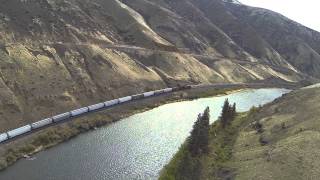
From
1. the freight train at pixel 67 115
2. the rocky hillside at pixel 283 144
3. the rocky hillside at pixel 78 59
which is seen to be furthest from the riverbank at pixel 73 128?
the rocky hillside at pixel 283 144

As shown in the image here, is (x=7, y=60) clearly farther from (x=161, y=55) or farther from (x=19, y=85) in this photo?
(x=161, y=55)

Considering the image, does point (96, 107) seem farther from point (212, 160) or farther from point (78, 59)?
point (212, 160)

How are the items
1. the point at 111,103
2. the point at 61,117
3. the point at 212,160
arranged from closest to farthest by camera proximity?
1. the point at 212,160
2. the point at 61,117
3. the point at 111,103

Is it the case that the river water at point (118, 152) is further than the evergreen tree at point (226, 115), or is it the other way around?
the evergreen tree at point (226, 115)

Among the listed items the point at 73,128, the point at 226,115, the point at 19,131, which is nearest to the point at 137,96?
the point at 226,115

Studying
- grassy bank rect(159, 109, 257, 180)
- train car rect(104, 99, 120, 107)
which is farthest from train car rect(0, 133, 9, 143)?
train car rect(104, 99, 120, 107)

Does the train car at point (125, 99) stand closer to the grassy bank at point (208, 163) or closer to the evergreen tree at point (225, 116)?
the evergreen tree at point (225, 116)

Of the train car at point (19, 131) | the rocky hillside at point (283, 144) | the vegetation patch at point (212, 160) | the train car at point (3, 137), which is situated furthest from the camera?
the train car at point (19, 131)

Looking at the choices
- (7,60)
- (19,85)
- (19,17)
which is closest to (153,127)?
(19,85)

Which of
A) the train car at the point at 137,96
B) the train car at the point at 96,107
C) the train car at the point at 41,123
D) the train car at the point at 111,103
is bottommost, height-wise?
the train car at the point at 137,96
